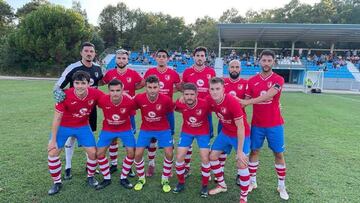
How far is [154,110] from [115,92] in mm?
663

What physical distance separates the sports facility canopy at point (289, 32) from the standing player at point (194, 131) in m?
28.7

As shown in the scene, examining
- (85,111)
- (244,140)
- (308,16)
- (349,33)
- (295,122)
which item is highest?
(308,16)

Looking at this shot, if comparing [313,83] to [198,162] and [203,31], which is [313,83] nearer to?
[198,162]

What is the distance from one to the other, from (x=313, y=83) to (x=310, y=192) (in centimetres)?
2317

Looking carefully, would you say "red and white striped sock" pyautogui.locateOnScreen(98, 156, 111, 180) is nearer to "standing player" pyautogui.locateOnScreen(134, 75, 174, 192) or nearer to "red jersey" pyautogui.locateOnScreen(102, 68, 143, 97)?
"standing player" pyautogui.locateOnScreen(134, 75, 174, 192)

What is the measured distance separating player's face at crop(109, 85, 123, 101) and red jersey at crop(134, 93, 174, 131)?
312 mm

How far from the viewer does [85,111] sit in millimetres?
4773

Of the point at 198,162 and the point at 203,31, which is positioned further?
the point at 203,31

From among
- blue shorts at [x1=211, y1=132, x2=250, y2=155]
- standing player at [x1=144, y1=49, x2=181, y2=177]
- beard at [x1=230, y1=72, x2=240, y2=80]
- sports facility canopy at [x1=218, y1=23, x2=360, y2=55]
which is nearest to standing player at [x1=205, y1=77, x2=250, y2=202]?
blue shorts at [x1=211, y1=132, x2=250, y2=155]

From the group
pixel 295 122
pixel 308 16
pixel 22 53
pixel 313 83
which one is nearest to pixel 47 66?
pixel 22 53

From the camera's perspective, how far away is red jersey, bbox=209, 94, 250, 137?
4248 mm

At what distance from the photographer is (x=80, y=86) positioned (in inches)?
179

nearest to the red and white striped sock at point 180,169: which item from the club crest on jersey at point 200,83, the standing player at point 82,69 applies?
the club crest on jersey at point 200,83

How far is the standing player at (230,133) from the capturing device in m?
4.24
